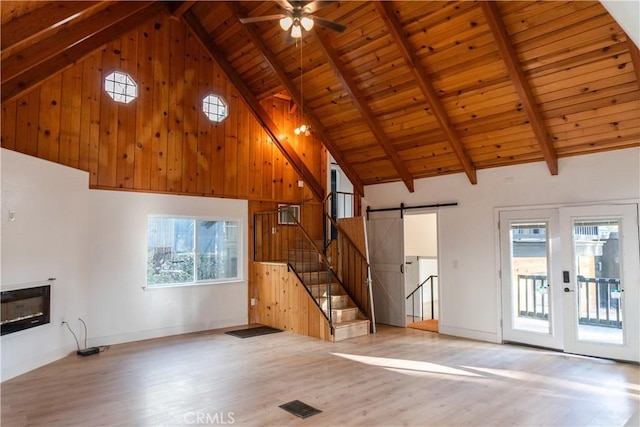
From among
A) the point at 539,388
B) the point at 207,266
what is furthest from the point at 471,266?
the point at 207,266

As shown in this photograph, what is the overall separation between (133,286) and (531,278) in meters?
6.23

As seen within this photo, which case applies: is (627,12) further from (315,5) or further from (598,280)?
(598,280)

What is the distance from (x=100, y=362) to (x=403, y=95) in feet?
18.6

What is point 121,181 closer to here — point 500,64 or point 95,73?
point 95,73

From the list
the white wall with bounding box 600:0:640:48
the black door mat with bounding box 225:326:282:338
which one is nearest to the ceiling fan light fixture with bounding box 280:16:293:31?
the white wall with bounding box 600:0:640:48

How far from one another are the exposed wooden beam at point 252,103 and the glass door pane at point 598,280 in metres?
5.01

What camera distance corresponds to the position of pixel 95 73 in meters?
6.31

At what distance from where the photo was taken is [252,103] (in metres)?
8.09

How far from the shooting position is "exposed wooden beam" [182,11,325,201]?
7.39m

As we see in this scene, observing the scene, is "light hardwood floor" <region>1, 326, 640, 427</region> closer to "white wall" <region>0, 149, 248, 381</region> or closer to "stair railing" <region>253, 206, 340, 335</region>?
"white wall" <region>0, 149, 248, 381</region>

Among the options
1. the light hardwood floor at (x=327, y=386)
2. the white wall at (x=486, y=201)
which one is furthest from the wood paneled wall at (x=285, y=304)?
the white wall at (x=486, y=201)

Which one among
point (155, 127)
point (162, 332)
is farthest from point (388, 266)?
point (155, 127)

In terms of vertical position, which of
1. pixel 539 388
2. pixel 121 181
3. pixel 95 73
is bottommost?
pixel 539 388

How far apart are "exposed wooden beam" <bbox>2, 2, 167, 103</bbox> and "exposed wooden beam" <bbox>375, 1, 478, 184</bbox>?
3.74 m
